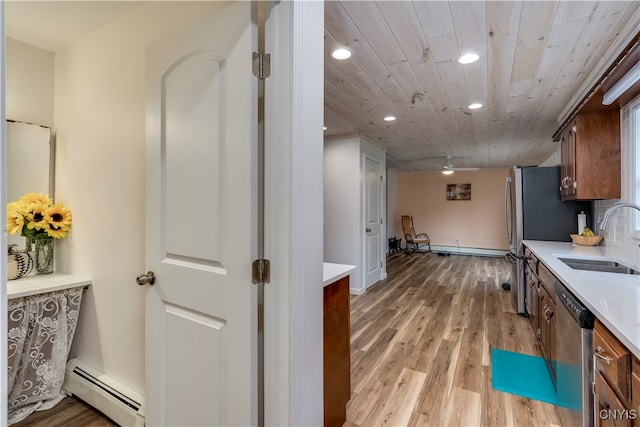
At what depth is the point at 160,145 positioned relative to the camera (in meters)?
1.31

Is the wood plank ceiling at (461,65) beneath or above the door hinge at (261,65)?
above

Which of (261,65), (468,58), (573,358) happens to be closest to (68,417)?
(261,65)

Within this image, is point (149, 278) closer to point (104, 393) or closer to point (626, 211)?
point (104, 393)

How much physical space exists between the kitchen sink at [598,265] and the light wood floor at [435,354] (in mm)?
905

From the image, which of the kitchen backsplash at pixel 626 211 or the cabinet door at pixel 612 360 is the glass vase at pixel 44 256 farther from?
the kitchen backsplash at pixel 626 211

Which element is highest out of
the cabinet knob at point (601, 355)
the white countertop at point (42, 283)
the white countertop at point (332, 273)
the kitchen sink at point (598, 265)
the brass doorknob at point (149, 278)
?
the brass doorknob at point (149, 278)

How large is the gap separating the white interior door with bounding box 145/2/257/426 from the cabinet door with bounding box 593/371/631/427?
3.95 ft

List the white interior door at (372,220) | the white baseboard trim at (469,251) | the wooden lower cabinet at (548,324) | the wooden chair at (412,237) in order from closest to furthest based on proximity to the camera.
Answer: the wooden lower cabinet at (548,324)
the white interior door at (372,220)
the white baseboard trim at (469,251)
the wooden chair at (412,237)

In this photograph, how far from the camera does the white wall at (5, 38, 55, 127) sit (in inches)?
74.0

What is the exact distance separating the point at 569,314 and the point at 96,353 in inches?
105

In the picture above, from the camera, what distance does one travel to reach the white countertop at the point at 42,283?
63.4 inches

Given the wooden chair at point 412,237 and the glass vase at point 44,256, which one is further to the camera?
the wooden chair at point 412,237

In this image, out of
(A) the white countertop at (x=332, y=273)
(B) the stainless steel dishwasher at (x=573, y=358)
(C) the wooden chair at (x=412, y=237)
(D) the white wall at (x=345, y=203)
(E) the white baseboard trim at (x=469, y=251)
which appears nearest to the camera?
(B) the stainless steel dishwasher at (x=573, y=358)

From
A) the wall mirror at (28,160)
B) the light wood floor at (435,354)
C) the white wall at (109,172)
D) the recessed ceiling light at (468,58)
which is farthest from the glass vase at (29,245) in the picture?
the recessed ceiling light at (468,58)
